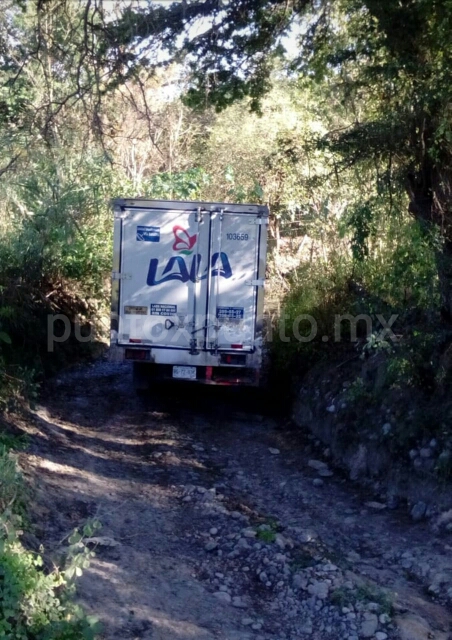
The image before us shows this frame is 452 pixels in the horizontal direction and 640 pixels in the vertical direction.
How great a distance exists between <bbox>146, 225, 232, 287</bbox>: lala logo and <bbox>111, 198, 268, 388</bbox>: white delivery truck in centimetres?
1

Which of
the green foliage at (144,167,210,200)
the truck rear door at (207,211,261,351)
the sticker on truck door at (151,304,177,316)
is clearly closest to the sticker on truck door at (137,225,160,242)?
the truck rear door at (207,211,261,351)

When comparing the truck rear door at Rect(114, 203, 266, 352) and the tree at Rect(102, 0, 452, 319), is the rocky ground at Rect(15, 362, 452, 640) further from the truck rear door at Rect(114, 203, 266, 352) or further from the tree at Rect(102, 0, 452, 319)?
the tree at Rect(102, 0, 452, 319)

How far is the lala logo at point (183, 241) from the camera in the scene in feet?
36.9

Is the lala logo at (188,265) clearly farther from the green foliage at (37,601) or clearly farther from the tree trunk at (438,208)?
the green foliage at (37,601)

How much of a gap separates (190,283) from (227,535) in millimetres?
4957

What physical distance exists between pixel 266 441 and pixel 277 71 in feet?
16.6

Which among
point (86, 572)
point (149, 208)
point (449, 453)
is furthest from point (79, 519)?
point (149, 208)

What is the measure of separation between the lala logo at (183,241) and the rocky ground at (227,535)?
2.50 meters

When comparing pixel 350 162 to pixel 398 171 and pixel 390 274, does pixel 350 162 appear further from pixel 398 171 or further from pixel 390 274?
pixel 390 274

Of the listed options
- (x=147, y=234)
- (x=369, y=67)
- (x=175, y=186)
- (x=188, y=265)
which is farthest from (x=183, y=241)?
(x=175, y=186)

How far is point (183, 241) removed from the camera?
1125 centimetres

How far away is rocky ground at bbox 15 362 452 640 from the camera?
18.0 feet

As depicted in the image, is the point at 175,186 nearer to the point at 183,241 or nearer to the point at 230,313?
the point at 183,241

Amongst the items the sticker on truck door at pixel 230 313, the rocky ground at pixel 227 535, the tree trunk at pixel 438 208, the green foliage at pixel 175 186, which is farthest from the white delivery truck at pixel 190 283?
the green foliage at pixel 175 186
